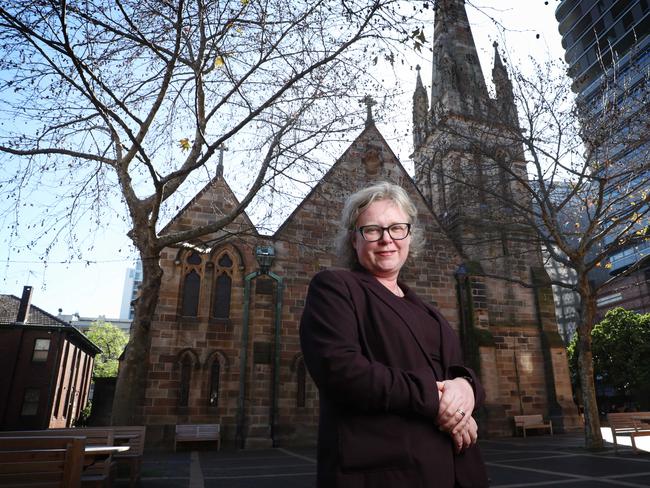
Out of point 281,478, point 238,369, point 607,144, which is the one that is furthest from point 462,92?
point 281,478

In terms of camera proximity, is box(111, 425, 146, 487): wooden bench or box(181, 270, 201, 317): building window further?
box(181, 270, 201, 317): building window

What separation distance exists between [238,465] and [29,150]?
8189 millimetres

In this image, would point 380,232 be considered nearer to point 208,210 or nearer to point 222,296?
point 222,296

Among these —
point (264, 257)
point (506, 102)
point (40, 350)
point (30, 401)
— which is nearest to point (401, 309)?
point (264, 257)

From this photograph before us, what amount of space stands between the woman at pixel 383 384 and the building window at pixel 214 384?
12827 millimetres

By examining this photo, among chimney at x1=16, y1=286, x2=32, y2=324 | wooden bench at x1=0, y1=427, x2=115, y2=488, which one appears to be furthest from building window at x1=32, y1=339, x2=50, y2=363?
wooden bench at x1=0, y1=427, x2=115, y2=488

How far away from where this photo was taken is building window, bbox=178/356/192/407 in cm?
1312

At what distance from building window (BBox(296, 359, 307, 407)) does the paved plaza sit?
1540 mm

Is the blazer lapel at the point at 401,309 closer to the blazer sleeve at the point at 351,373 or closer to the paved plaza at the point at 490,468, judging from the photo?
the blazer sleeve at the point at 351,373

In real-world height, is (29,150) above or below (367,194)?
above

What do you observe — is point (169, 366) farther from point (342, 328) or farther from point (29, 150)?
point (342, 328)

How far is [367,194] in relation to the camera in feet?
6.99

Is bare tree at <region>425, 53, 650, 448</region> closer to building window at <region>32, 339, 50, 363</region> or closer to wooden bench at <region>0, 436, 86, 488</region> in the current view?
wooden bench at <region>0, 436, 86, 488</region>

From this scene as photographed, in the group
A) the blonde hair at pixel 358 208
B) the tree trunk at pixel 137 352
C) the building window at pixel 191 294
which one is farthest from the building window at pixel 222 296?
the blonde hair at pixel 358 208
